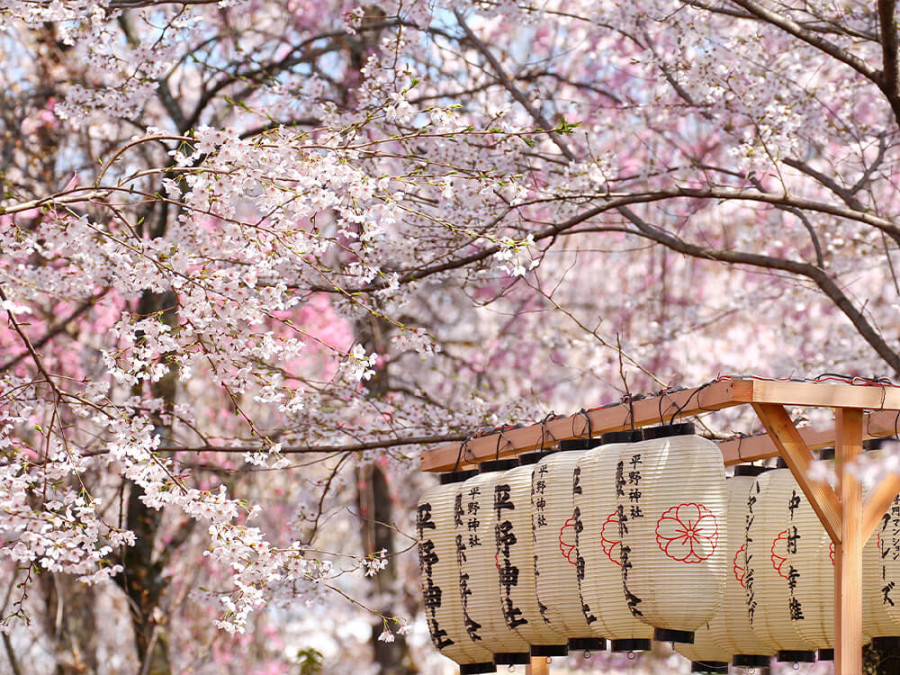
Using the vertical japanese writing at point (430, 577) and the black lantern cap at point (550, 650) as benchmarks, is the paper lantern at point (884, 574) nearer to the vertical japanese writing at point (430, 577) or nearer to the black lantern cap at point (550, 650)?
the black lantern cap at point (550, 650)

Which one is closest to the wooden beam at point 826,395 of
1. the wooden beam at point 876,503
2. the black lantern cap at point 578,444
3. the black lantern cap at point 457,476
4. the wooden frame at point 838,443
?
the wooden frame at point 838,443

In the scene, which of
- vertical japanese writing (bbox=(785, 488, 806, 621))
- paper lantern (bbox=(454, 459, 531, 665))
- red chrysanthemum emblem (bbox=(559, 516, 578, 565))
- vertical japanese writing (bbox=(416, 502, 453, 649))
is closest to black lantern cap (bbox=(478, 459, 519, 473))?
paper lantern (bbox=(454, 459, 531, 665))

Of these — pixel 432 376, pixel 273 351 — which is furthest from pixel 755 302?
pixel 273 351

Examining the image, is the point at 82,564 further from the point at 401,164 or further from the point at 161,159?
the point at 161,159

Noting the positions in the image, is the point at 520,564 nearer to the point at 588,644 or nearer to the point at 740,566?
the point at 588,644

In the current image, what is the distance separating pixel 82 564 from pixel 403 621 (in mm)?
1251

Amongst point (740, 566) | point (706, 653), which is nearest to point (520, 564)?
point (740, 566)

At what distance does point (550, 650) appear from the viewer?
3898 millimetres

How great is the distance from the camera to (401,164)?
6.32m

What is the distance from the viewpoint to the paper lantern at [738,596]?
391cm

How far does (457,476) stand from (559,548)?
2.40 feet

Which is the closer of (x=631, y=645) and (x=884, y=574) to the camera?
(x=631, y=645)

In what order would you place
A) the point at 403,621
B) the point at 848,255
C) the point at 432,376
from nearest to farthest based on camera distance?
the point at 403,621, the point at 848,255, the point at 432,376

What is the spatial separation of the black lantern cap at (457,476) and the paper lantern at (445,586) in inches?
0.6
